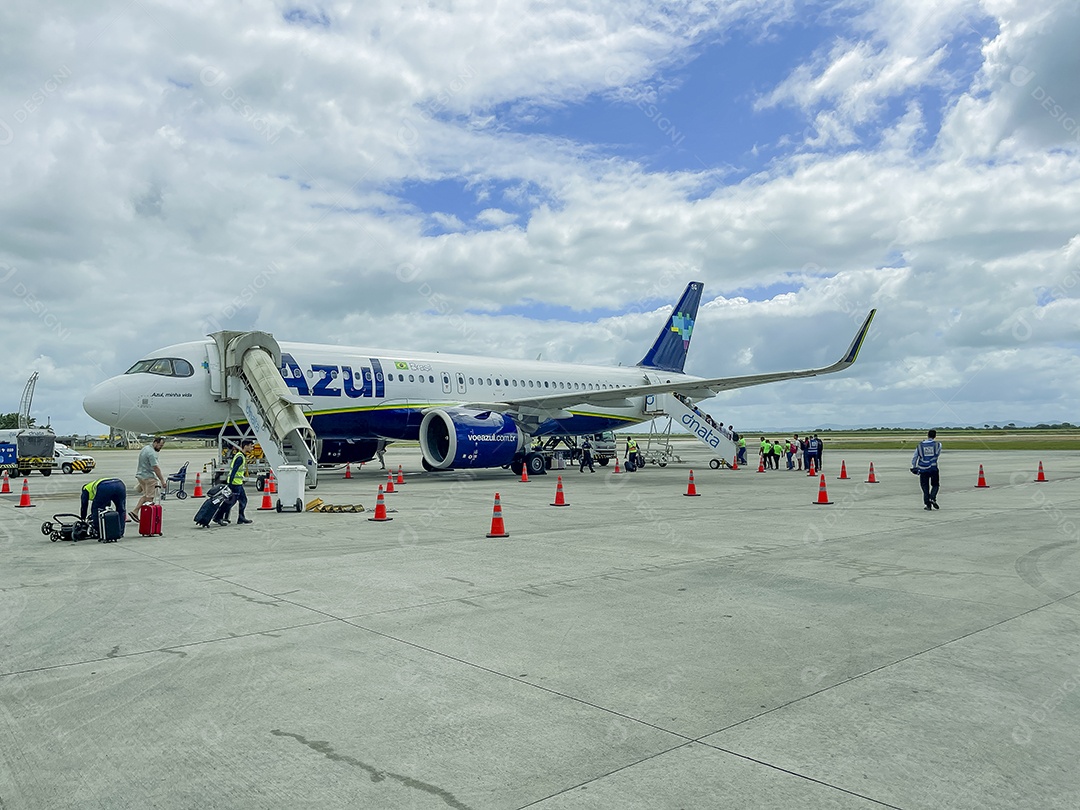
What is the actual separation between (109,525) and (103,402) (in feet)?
30.8

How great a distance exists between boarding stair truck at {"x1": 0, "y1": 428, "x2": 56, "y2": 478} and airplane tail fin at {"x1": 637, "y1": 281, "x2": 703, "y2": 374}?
85.9ft

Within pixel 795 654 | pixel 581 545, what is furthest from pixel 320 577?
pixel 795 654

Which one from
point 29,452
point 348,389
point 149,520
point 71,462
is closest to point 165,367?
point 348,389

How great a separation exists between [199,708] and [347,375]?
19215 millimetres

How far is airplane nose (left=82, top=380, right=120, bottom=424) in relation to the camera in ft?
64.6

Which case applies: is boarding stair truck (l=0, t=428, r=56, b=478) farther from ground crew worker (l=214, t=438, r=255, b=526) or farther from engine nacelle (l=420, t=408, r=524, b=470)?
ground crew worker (l=214, t=438, r=255, b=526)

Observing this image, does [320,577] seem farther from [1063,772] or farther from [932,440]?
[932,440]

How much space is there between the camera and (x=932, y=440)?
15.4 meters

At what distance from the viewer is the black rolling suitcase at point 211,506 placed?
13359mm

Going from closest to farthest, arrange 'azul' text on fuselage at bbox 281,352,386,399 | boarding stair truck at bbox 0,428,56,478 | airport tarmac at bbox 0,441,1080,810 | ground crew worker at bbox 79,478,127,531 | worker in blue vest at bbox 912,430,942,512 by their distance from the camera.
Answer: airport tarmac at bbox 0,441,1080,810 → ground crew worker at bbox 79,478,127,531 → worker in blue vest at bbox 912,430,942,512 → 'azul' text on fuselage at bbox 281,352,386,399 → boarding stair truck at bbox 0,428,56,478

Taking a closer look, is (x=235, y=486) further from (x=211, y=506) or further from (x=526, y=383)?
(x=526, y=383)

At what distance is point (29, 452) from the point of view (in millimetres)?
33375

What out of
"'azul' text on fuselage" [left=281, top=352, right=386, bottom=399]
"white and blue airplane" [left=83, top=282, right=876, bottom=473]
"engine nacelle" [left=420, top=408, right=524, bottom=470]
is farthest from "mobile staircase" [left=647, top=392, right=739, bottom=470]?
"'azul' text on fuselage" [left=281, top=352, right=386, bottom=399]

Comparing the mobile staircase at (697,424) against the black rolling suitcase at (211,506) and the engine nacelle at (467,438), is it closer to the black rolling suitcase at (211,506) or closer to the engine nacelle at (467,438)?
the engine nacelle at (467,438)
